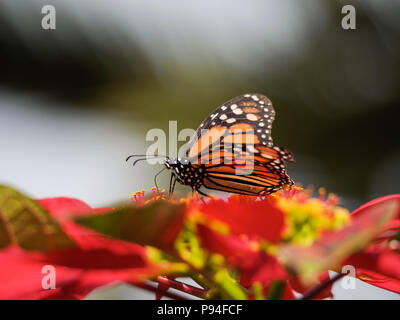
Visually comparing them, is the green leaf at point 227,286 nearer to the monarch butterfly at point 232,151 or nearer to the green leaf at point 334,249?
the green leaf at point 334,249

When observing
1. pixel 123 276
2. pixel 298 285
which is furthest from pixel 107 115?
pixel 123 276

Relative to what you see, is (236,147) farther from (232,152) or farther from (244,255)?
(244,255)

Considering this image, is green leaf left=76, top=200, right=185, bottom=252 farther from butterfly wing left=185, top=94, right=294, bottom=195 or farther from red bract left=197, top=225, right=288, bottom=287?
butterfly wing left=185, top=94, right=294, bottom=195

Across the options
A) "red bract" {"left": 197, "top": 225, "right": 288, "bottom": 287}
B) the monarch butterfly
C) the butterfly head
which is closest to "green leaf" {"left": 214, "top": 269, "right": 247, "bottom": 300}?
"red bract" {"left": 197, "top": 225, "right": 288, "bottom": 287}

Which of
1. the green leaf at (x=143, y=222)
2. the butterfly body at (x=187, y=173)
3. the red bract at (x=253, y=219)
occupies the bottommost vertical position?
the green leaf at (x=143, y=222)

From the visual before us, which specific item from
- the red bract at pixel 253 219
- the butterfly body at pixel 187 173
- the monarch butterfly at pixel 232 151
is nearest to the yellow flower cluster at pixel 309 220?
the red bract at pixel 253 219
